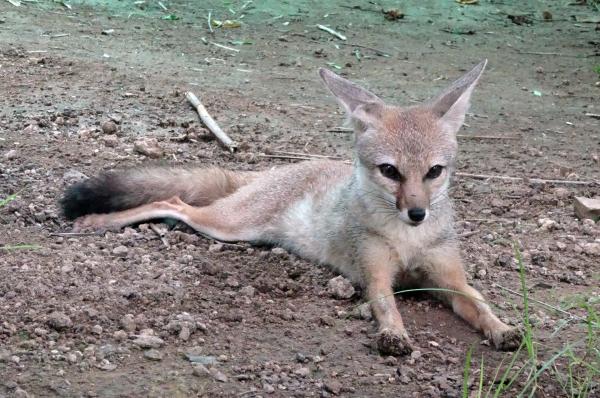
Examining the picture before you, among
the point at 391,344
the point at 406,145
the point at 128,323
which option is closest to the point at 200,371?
the point at 128,323

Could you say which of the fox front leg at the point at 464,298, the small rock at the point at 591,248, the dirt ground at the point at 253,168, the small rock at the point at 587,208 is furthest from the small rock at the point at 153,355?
the small rock at the point at 587,208

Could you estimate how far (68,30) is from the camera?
884cm

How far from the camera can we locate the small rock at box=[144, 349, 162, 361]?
3.49m

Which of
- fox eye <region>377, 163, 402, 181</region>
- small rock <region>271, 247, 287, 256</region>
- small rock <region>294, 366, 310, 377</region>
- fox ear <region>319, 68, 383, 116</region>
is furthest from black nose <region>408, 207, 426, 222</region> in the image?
small rock <region>271, 247, 287, 256</region>

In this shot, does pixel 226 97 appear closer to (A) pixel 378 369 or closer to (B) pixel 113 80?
(B) pixel 113 80

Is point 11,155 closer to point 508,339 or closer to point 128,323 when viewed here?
point 128,323

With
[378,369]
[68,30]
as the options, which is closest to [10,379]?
[378,369]

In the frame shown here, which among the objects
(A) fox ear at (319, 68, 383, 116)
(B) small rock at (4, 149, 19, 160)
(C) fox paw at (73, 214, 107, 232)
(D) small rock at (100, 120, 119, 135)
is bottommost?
(D) small rock at (100, 120, 119, 135)

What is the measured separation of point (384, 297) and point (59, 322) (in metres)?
1.38

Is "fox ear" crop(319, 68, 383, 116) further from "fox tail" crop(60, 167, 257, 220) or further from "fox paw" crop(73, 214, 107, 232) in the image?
"fox paw" crop(73, 214, 107, 232)

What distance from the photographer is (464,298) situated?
4.25 metres

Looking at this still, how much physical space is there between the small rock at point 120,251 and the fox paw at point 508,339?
183 centimetres

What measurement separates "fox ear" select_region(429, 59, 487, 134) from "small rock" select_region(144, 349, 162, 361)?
1.83 meters

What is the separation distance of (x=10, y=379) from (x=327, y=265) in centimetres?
199
